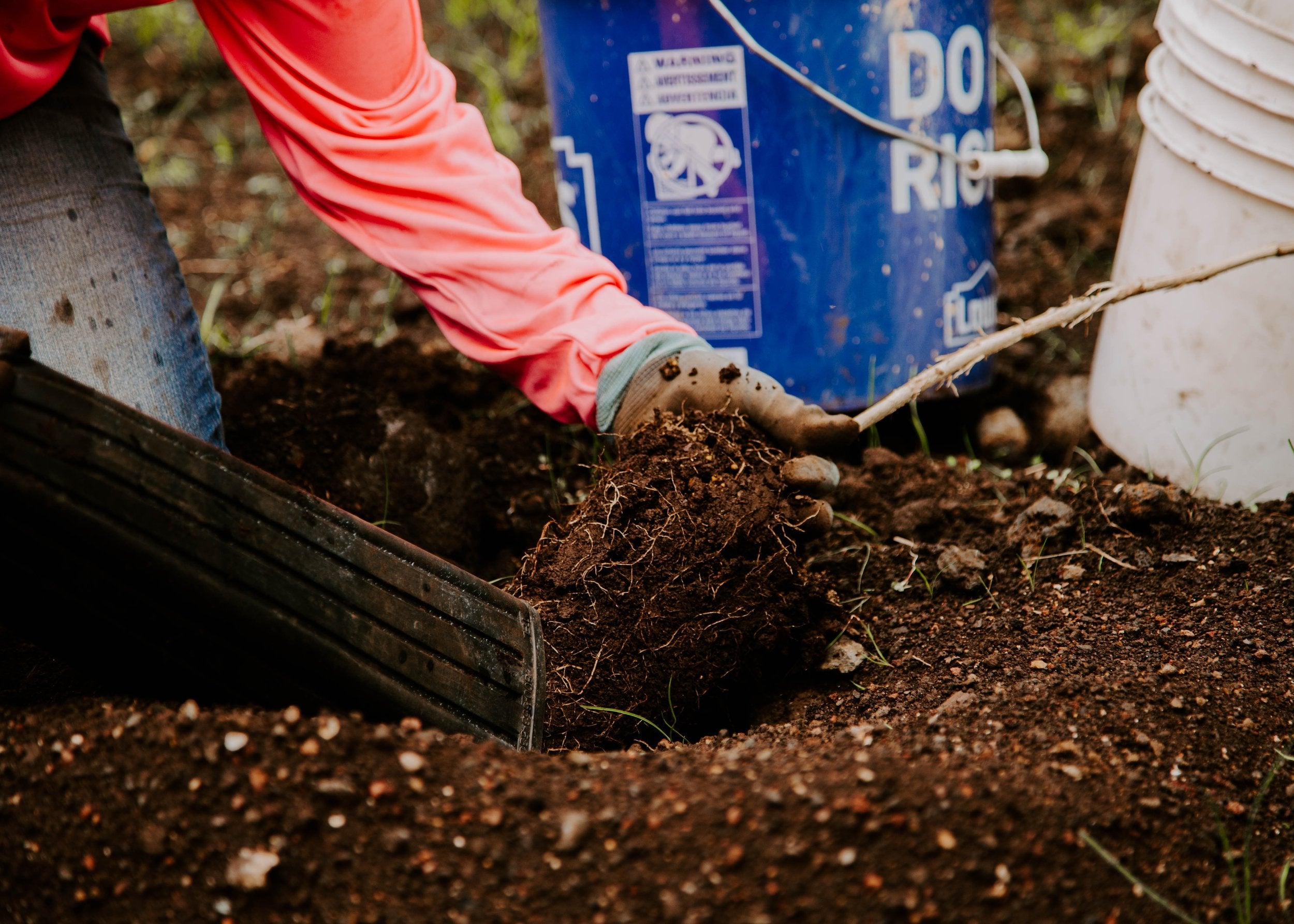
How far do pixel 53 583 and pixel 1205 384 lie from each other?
1.61 meters

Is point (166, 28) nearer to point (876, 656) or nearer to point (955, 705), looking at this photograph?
point (876, 656)

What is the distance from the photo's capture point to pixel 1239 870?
0.97 m

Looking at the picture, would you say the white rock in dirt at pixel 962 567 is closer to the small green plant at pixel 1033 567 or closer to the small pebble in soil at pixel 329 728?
the small green plant at pixel 1033 567

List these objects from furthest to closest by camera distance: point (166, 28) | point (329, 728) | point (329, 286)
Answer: point (166, 28), point (329, 286), point (329, 728)

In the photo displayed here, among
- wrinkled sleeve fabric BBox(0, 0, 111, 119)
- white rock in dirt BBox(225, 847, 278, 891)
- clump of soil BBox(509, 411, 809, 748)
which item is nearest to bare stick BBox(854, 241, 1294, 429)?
clump of soil BBox(509, 411, 809, 748)

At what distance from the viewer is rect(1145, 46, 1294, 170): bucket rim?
150 cm

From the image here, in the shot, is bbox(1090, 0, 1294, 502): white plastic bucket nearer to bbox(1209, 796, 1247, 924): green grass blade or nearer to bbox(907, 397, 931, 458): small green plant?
bbox(907, 397, 931, 458): small green plant

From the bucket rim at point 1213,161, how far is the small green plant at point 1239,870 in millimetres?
877

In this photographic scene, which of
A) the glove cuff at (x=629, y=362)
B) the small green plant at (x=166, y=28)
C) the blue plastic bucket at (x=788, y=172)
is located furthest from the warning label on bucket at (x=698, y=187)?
the small green plant at (x=166, y=28)

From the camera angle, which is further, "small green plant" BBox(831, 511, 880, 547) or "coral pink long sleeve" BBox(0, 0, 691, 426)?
"small green plant" BBox(831, 511, 880, 547)

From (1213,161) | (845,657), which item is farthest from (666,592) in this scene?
(1213,161)

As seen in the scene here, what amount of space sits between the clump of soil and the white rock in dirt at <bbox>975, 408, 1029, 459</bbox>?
80 centimetres

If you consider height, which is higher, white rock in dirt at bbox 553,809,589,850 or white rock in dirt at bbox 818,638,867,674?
white rock in dirt at bbox 553,809,589,850

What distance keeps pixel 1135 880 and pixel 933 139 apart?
1303mm
